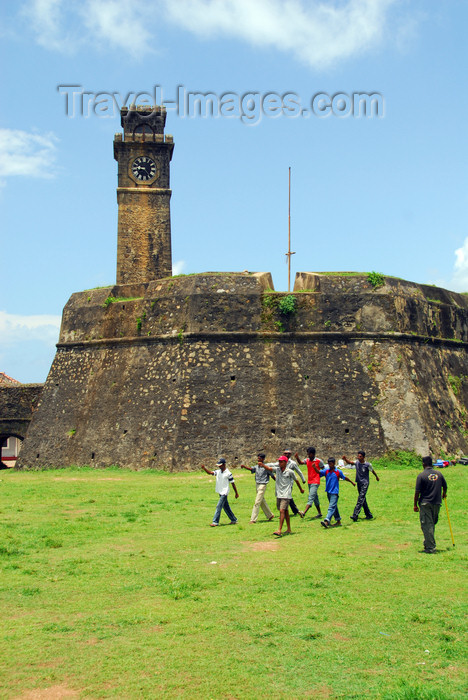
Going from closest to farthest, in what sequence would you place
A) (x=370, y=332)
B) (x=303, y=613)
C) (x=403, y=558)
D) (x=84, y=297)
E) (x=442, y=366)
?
1. (x=303, y=613)
2. (x=403, y=558)
3. (x=370, y=332)
4. (x=442, y=366)
5. (x=84, y=297)

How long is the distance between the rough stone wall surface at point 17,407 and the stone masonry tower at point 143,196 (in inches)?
261

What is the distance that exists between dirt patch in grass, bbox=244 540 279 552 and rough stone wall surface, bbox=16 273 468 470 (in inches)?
351

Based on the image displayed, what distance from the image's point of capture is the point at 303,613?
244 inches

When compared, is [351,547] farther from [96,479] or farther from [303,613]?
[96,479]

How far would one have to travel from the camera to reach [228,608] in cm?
638

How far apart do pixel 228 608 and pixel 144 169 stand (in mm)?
27229

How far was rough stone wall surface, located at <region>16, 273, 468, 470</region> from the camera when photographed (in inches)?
732

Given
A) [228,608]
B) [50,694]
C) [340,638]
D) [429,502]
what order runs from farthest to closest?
[429,502]
[228,608]
[340,638]
[50,694]

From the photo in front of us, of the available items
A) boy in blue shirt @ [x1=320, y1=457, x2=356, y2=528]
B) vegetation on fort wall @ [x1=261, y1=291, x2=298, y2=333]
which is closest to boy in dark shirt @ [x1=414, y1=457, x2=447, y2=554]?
boy in blue shirt @ [x1=320, y1=457, x2=356, y2=528]

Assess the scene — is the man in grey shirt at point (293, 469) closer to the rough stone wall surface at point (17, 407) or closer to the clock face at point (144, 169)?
the rough stone wall surface at point (17, 407)

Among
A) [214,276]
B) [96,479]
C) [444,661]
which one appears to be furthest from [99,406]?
[444,661]

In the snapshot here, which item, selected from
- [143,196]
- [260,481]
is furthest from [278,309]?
[143,196]

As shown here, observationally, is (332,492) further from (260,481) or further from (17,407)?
(17,407)

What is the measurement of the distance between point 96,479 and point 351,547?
10.0 meters
